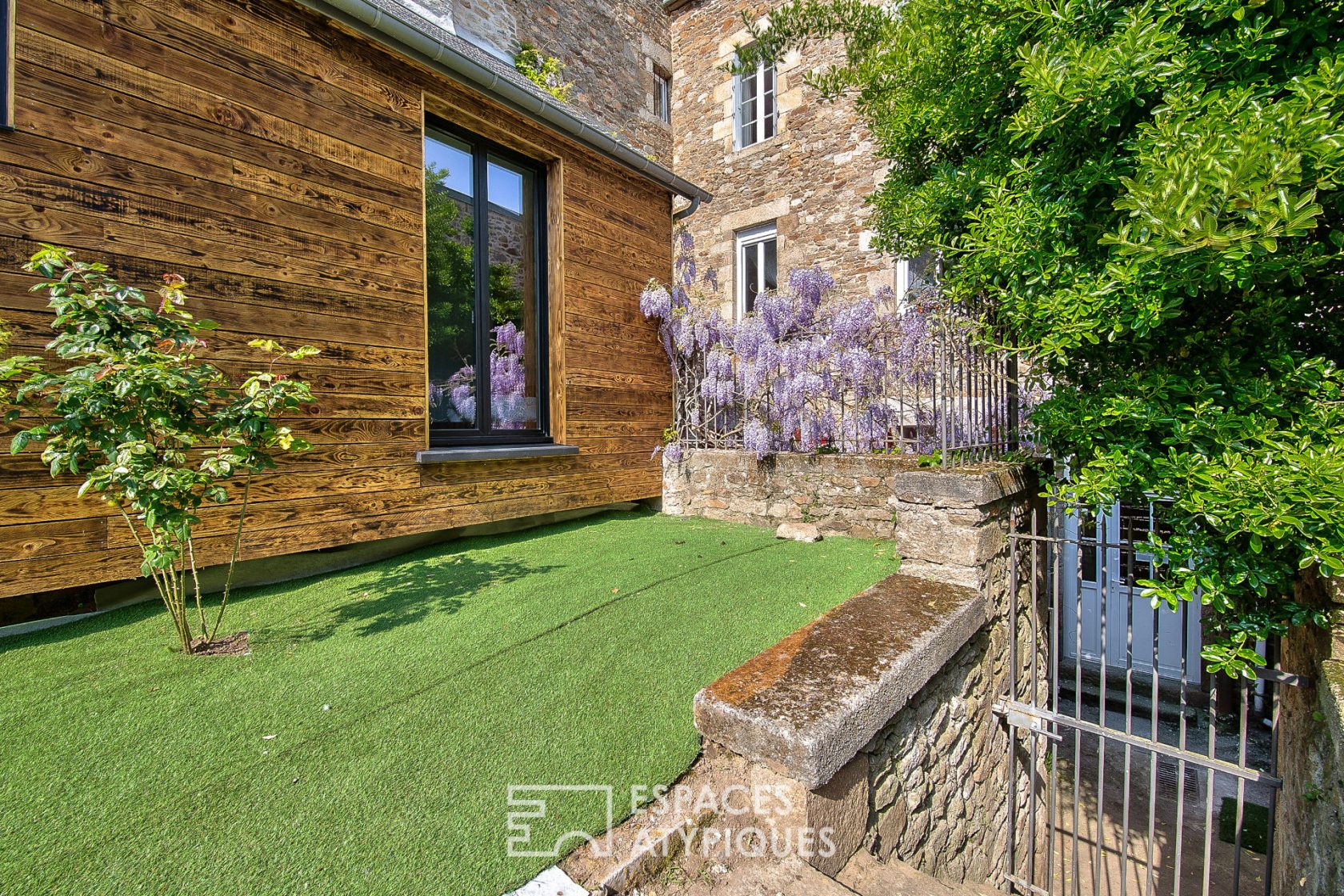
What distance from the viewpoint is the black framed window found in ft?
12.9

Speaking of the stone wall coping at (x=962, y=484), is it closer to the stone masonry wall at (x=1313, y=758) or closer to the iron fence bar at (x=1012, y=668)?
the iron fence bar at (x=1012, y=668)

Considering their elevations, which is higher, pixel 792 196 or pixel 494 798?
pixel 792 196

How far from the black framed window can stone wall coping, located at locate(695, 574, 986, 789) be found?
290 cm

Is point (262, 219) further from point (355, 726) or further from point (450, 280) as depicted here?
point (355, 726)

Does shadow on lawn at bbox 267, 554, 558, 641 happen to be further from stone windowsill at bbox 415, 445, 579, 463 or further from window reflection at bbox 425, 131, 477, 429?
window reflection at bbox 425, 131, 477, 429

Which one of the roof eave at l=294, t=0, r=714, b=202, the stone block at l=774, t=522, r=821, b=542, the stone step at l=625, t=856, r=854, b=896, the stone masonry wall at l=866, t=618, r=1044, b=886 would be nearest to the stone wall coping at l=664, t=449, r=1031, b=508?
the stone masonry wall at l=866, t=618, r=1044, b=886

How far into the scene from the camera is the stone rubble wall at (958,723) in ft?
6.85

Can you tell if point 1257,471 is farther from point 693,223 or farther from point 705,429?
point 693,223

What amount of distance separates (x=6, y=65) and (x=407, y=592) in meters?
2.86

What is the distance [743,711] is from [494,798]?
72 cm

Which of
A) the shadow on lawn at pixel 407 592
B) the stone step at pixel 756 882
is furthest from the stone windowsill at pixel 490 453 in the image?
the stone step at pixel 756 882

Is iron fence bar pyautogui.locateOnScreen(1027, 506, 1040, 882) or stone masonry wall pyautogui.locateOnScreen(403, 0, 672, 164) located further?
stone masonry wall pyautogui.locateOnScreen(403, 0, 672, 164)

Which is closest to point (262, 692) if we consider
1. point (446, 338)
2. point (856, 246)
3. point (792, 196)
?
point (446, 338)

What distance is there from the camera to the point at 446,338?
156 inches
